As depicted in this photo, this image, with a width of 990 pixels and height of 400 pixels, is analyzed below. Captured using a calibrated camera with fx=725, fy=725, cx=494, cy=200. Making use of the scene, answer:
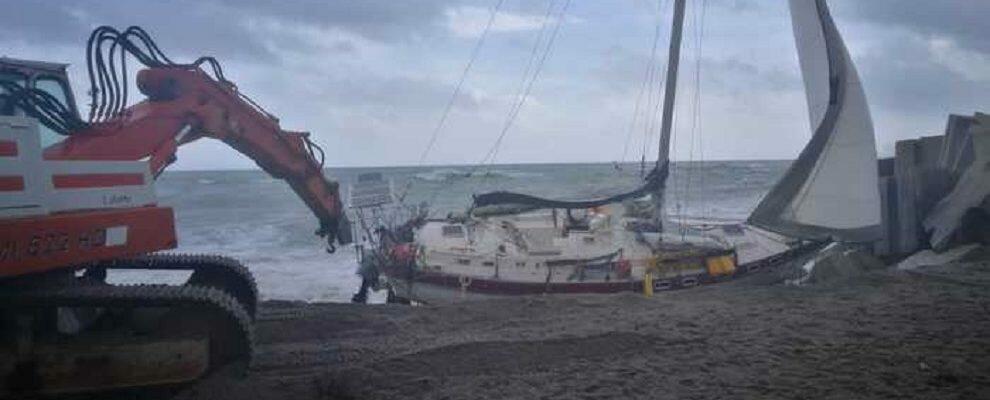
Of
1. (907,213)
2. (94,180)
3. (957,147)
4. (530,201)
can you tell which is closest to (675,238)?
(530,201)

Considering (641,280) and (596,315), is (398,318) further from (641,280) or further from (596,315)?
(641,280)

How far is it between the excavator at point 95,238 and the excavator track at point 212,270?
242 mm

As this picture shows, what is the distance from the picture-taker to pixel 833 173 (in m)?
12.6

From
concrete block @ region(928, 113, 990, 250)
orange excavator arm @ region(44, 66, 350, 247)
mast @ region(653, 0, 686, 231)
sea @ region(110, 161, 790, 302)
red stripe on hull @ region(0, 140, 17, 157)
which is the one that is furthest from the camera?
sea @ region(110, 161, 790, 302)

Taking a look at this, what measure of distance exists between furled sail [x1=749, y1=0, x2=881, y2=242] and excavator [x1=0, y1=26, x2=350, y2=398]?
32.9 feet

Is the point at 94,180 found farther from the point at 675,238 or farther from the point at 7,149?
the point at 675,238

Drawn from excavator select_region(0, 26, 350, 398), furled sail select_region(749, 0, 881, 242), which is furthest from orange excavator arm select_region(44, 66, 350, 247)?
furled sail select_region(749, 0, 881, 242)

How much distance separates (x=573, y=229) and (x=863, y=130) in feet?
18.1

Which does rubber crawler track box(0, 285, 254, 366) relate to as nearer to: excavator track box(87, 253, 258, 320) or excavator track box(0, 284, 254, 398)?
excavator track box(0, 284, 254, 398)

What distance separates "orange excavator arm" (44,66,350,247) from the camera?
5846 millimetres

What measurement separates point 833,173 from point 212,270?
10333mm

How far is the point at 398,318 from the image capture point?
→ 8.17 m

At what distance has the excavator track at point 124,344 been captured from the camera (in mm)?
4992

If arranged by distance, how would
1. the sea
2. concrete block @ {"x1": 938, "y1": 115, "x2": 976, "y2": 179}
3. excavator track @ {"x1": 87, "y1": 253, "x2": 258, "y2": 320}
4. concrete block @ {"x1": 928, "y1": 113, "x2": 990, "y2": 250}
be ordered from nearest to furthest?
excavator track @ {"x1": 87, "y1": 253, "x2": 258, "y2": 320} < concrete block @ {"x1": 928, "y1": 113, "x2": 990, "y2": 250} < concrete block @ {"x1": 938, "y1": 115, "x2": 976, "y2": 179} < the sea
